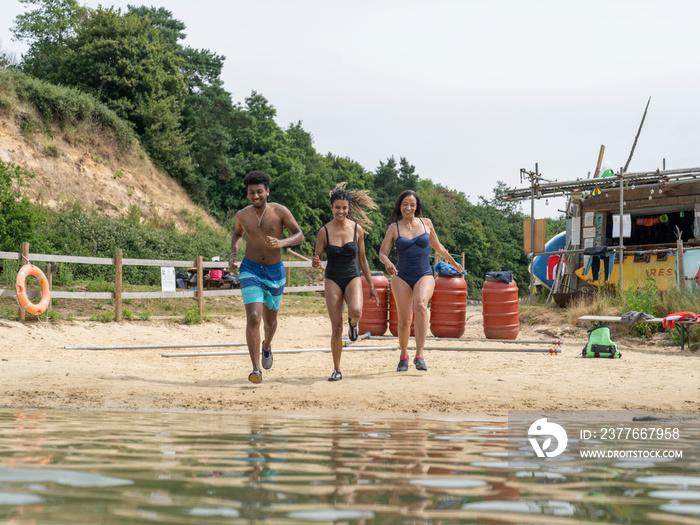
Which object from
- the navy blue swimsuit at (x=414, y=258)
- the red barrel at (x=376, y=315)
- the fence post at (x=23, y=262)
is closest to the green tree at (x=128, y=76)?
the fence post at (x=23, y=262)

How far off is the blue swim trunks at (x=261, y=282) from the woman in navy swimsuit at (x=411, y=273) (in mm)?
1329

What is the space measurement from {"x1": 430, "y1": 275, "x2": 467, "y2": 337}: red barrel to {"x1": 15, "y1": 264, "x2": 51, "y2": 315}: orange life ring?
699cm

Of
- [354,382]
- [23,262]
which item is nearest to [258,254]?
[354,382]

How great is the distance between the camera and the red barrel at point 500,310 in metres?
12.9

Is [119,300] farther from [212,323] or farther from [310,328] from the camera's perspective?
[310,328]

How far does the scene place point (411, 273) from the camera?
27.3 ft

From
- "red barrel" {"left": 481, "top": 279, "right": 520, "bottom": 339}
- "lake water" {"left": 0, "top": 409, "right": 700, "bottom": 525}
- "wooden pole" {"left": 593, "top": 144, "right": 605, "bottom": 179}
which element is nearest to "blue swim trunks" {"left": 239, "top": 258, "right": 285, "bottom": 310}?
"lake water" {"left": 0, "top": 409, "right": 700, "bottom": 525}

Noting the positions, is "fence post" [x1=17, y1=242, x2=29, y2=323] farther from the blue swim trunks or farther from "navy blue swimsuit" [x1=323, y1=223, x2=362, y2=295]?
"navy blue swimsuit" [x1=323, y1=223, x2=362, y2=295]

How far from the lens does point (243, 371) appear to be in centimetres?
852

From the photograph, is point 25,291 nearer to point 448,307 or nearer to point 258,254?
point 258,254

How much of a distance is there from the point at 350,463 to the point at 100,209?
29.4 m

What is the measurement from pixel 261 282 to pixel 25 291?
7225 mm

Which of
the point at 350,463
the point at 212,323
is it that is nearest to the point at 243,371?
the point at 350,463

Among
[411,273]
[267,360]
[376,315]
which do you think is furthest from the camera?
[376,315]
